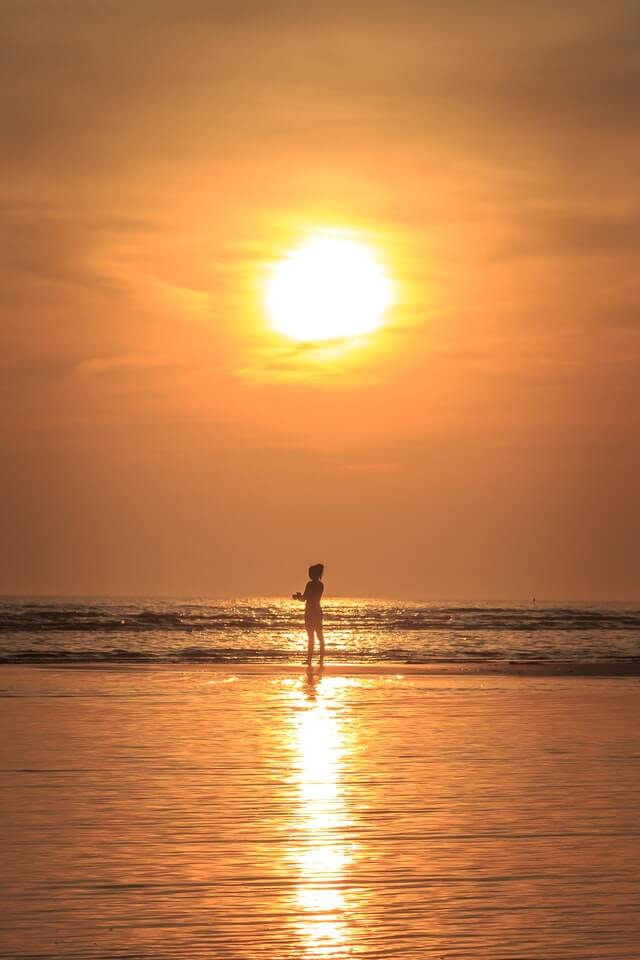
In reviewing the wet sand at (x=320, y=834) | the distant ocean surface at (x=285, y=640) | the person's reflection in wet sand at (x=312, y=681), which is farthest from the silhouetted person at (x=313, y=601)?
the wet sand at (x=320, y=834)

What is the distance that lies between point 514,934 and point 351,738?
831 cm

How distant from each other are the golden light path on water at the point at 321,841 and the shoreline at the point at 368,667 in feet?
41.2

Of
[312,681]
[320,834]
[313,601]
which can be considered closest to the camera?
[320,834]

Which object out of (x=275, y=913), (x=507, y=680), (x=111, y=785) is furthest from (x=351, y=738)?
(x=507, y=680)

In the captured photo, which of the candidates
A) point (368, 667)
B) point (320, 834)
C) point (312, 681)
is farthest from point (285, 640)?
point (320, 834)

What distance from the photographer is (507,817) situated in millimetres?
9820

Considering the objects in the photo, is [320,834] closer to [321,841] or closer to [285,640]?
[321,841]

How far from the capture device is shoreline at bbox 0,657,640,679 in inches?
1119

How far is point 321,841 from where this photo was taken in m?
8.82

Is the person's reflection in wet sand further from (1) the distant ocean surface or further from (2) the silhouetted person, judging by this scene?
(1) the distant ocean surface

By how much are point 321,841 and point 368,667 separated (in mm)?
21650

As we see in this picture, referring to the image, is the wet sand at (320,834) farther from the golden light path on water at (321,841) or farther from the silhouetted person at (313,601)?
the silhouetted person at (313,601)

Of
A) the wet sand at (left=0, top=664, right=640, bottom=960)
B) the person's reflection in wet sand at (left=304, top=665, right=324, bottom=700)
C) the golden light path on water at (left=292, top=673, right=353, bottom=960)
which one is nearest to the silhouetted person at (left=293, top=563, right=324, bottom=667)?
the person's reflection in wet sand at (left=304, top=665, right=324, bottom=700)

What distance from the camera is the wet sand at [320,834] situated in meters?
6.52
